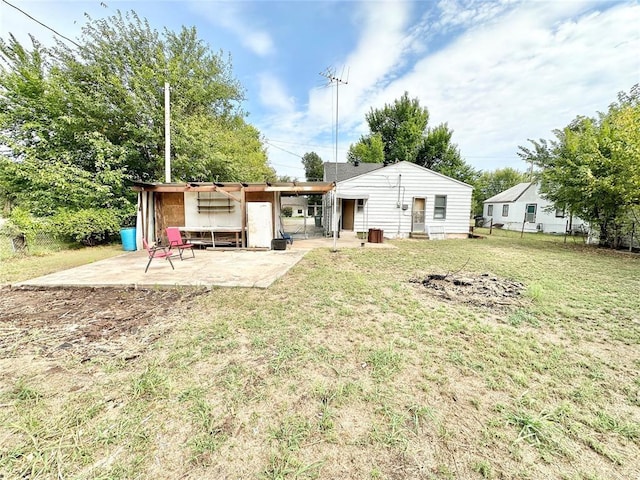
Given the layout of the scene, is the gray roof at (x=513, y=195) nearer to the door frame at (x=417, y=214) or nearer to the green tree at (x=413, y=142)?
the green tree at (x=413, y=142)

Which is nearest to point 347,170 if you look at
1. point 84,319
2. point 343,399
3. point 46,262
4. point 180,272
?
point 180,272

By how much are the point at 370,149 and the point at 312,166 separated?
15.2 metres

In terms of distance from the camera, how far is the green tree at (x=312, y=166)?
35.6m

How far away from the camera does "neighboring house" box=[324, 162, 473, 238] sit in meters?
13.1

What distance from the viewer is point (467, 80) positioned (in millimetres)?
12523

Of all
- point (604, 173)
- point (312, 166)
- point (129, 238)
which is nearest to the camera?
point (129, 238)

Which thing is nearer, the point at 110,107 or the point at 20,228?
the point at 20,228

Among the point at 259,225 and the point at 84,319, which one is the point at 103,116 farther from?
the point at 84,319

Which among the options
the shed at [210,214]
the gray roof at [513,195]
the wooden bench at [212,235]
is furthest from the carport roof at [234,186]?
the gray roof at [513,195]

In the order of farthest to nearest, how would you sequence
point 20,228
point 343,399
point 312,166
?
point 312,166, point 20,228, point 343,399

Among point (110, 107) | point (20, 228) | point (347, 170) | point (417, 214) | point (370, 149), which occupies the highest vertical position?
point (370, 149)

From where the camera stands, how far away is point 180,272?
18.9 ft

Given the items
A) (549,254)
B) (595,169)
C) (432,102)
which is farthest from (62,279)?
(432,102)

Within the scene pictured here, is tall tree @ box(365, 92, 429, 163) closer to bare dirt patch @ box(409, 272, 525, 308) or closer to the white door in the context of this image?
the white door
